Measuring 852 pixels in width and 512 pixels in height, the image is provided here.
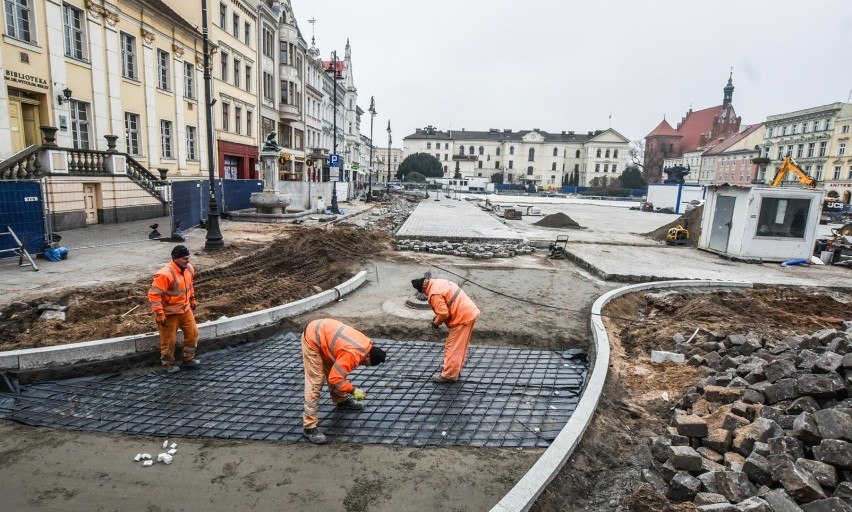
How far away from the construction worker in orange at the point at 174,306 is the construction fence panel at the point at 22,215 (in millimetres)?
6853

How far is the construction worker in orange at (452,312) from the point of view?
5.86 meters

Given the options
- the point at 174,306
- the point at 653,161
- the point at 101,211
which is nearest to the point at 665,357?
the point at 174,306

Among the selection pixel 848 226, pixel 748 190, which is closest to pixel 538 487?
pixel 748 190

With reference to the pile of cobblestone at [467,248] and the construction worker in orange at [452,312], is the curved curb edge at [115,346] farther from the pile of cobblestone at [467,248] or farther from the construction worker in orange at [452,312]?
the pile of cobblestone at [467,248]

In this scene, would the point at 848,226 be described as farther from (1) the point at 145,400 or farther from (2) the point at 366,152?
(2) the point at 366,152

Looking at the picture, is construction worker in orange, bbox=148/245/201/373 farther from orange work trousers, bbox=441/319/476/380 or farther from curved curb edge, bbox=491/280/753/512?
curved curb edge, bbox=491/280/753/512

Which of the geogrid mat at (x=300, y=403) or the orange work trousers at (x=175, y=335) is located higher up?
the orange work trousers at (x=175, y=335)

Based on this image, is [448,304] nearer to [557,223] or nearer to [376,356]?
[376,356]

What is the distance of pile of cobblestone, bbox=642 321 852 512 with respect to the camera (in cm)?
353

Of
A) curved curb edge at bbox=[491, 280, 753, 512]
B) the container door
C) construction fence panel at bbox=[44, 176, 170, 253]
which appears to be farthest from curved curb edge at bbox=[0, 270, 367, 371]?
the container door

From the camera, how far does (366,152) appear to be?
324ft

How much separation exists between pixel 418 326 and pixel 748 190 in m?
12.7

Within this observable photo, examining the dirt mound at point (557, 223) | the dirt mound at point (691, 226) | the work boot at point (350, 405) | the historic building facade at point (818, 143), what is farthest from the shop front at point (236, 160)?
the historic building facade at point (818, 143)

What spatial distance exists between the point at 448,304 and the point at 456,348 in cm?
61
